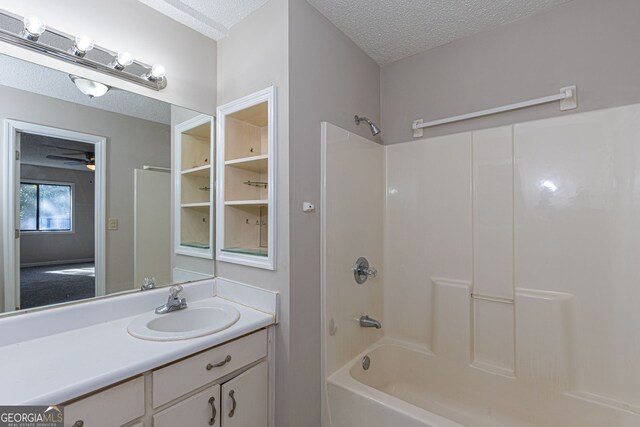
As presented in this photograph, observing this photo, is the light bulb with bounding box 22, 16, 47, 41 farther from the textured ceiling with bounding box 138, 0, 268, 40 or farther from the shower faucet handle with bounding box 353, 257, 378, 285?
the shower faucet handle with bounding box 353, 257, 378, 285

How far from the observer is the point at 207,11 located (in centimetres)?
164

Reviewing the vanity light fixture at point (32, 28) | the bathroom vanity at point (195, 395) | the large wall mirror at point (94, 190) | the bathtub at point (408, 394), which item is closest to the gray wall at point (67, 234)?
the large wall mirror at point (94, 190)

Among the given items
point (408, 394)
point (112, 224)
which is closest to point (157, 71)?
point (112, 224)

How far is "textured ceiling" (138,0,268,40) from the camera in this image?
1576mm

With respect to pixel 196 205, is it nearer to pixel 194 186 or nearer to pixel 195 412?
pixel 194 186

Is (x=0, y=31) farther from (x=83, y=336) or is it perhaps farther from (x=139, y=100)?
(x=83, y=336)

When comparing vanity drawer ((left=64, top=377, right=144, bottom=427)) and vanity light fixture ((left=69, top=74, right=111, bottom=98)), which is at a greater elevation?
vanity light fixture ((left=69, top=74, right=111, bottom=98))

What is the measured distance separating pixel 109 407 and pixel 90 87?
1398mm

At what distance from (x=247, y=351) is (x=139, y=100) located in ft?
4.72

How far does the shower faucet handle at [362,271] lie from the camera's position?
1931 mm

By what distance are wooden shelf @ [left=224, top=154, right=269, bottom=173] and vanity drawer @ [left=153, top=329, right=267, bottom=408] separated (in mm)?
936

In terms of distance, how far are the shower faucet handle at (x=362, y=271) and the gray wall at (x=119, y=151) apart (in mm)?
1310

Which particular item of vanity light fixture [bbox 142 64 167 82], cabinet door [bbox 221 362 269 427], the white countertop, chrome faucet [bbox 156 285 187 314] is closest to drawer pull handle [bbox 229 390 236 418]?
cabinet door [bbox 221 362 269 427]

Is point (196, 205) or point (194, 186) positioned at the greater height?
point (194, 186)
